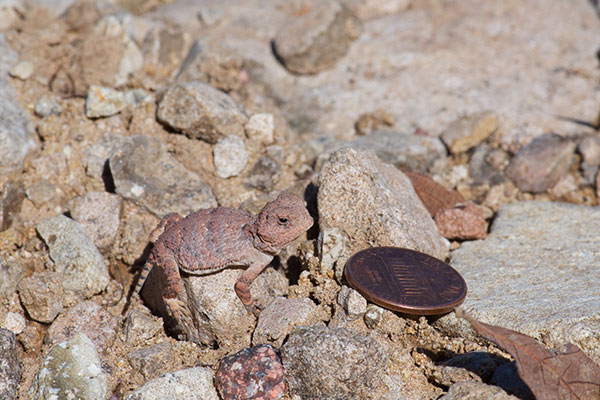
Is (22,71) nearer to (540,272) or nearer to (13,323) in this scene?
(13,323)

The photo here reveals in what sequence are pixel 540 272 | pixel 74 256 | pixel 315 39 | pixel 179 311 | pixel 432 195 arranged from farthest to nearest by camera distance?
1. pixel 315 39
2. pixel 432 195
3. pixel 74 256
4. pixel 540 272
5. pixel 179 311

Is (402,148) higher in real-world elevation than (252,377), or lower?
higher

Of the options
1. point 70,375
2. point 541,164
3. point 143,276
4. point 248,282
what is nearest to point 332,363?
point 248,282

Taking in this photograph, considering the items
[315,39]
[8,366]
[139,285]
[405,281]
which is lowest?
[8,366]

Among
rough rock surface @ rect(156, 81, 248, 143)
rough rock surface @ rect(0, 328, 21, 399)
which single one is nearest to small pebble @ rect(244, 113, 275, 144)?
rough rock surface @ rect(156, 81, 248, 143)

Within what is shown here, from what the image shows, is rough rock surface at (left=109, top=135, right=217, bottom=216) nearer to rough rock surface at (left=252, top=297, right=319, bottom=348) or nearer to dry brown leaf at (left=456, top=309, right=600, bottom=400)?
rough rock surface at (left=252, top=297, right=319, bottom=348)

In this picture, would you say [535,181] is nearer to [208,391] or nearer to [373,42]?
[373,42]

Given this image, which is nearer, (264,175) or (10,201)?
(10,201)

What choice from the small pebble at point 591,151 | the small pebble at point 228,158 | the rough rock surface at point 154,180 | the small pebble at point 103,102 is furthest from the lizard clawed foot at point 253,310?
the small pebble at point 591,151

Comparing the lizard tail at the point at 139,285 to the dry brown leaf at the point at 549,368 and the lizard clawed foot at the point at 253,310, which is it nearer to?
the lizard clawed foot at the point at 253,310
